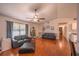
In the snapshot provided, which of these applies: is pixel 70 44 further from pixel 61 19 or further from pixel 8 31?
pixel 8 31

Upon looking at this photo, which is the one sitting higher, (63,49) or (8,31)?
(8,31)

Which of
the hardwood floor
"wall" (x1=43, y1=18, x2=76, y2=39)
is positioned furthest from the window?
"wall" (x1=43, y1=18, x2=76, y2=39)

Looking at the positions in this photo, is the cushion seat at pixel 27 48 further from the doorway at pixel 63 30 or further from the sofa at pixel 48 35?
the doorway at pixel 63 30

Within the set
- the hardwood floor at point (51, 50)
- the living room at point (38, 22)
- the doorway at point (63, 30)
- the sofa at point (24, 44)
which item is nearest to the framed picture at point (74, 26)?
the living room at point (38, 22)

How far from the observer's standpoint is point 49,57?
268cm

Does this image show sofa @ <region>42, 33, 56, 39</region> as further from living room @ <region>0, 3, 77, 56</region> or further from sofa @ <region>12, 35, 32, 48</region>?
sofa @ <region>12, 35, 32, 48</region>

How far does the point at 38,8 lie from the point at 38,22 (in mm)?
271

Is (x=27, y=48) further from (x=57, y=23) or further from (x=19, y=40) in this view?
(x=57, y=23)

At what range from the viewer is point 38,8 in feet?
8.68

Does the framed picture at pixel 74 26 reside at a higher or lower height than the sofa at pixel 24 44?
higher

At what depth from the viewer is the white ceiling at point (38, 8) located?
8.62ft

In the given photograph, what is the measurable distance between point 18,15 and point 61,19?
2.71 feet

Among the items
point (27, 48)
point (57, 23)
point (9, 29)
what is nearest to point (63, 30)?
point (57, 23)

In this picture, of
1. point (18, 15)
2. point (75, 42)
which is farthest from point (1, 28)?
point (75, 42)
